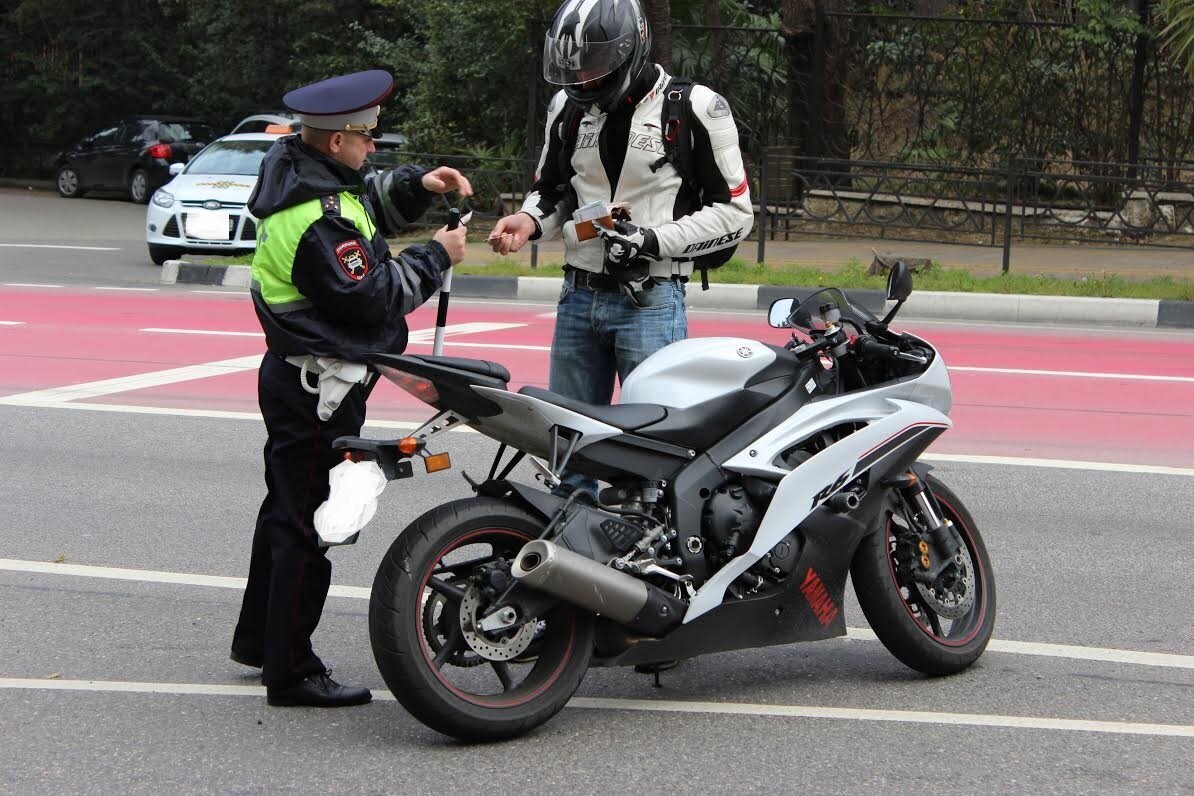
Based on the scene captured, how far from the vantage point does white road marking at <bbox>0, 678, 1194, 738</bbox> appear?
4.46 m

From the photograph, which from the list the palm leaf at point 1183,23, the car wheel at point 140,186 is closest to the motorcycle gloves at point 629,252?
the palm leaf at point 1183,23

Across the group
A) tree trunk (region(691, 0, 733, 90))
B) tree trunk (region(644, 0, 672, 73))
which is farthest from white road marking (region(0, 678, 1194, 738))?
tree trunk (region(691, 0, 733, 90))

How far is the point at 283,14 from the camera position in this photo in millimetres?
30922

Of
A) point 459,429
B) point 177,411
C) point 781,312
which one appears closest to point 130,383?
point 177,411

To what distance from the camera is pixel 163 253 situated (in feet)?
61.7

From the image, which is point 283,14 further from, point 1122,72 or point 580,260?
point 580,260

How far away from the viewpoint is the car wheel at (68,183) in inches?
1235

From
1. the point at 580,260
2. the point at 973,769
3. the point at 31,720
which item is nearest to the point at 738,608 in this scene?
the point at 973,769

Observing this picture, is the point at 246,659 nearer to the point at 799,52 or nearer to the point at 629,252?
the point at 629,252

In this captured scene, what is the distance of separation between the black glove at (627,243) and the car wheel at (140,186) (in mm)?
26300

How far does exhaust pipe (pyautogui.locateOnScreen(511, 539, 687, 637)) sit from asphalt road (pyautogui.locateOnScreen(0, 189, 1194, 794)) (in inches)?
13.5

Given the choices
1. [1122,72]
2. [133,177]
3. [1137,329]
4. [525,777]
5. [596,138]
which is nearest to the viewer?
[525,777]

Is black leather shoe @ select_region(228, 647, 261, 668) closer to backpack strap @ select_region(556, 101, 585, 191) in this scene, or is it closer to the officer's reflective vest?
the officer's reflective vest

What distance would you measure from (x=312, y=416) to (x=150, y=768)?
100cm
